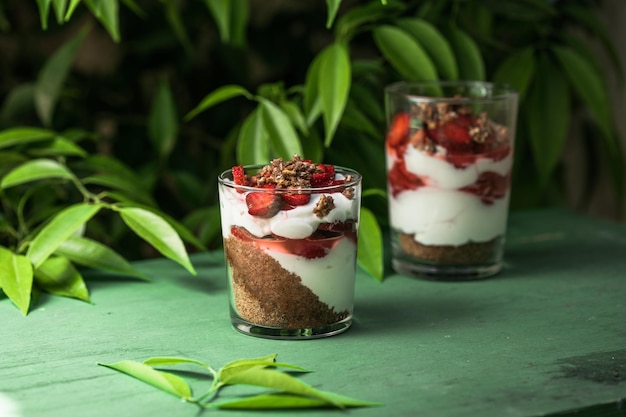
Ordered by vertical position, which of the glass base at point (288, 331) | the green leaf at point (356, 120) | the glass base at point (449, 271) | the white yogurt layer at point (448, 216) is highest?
the green leaf at point (356, 120)

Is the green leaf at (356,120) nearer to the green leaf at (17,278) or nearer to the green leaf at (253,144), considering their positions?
the green leaf at (253,144)

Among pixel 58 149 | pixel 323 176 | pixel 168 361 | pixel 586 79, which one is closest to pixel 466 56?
pixel 586 79

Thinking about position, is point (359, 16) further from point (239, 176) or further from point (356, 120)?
point (239, 176)

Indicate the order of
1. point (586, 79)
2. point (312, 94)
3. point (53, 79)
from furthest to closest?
1. point (53, 79)
2. point (586, 79)
3. point (312, 94)

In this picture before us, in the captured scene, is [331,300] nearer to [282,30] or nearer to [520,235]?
[520,235]

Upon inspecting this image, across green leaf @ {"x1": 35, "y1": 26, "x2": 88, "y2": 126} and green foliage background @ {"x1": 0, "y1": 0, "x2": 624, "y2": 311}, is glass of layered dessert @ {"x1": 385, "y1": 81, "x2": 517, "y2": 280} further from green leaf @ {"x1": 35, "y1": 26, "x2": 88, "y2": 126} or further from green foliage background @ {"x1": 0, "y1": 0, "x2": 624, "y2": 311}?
green leaf @ {"x1": 35, "y1": 26, "x2": 88, "y2": 126}

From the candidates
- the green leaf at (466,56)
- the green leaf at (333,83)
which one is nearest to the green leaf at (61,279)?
the green leaf at (333,83)
